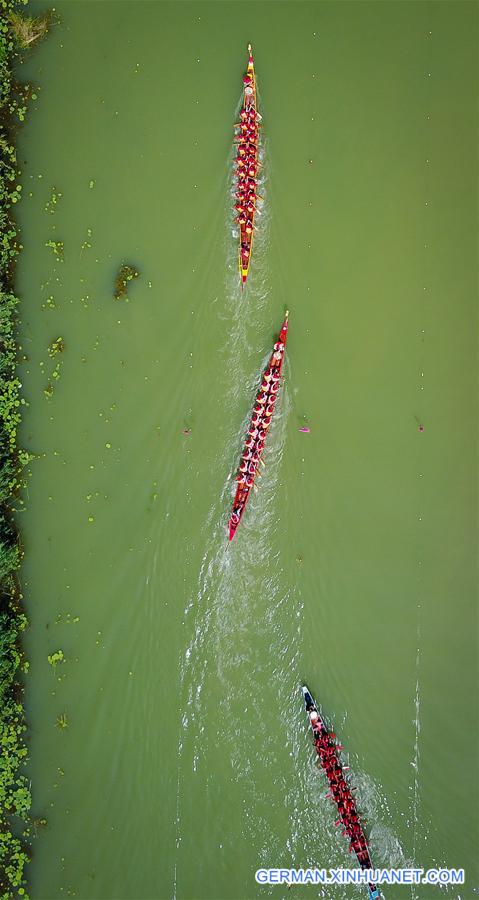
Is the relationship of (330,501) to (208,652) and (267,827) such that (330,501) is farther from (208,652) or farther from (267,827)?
(267,827)

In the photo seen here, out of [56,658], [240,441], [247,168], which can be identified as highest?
[247,168]

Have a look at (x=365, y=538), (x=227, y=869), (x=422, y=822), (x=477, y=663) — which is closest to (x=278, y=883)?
(x=227, y=869)

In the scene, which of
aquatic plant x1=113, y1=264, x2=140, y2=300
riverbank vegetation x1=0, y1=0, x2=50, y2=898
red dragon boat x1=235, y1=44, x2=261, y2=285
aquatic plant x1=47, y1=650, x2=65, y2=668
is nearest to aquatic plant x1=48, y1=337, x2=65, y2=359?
riverbank vegetation x1=0, y1=0, x2=50, y2=898

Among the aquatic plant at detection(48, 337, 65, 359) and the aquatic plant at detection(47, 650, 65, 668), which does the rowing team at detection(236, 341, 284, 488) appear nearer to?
the aquatic plant at detection(48, 337, 65, 359)

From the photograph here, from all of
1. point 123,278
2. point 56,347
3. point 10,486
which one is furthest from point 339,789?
point 123,278

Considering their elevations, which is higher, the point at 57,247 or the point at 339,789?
the point at 57,247

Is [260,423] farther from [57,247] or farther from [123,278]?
[57,247]
